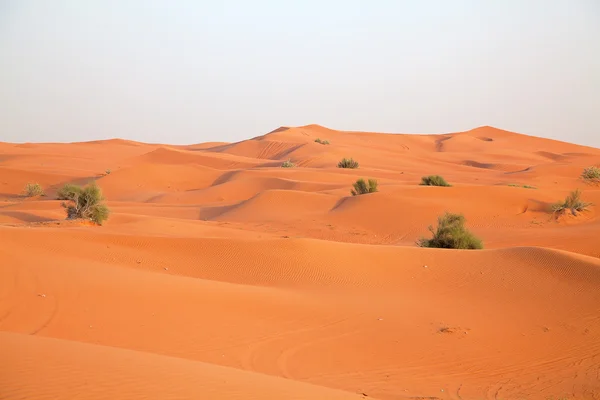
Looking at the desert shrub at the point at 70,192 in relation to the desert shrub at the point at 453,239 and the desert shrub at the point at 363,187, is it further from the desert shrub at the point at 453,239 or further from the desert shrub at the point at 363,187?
the desert shrub at the point at 453,239

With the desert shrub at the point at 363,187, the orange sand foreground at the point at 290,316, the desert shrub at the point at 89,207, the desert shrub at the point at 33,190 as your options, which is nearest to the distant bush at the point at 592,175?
the desert shrub at the point at 363,187

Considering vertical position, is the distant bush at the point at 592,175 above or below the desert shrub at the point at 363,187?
above

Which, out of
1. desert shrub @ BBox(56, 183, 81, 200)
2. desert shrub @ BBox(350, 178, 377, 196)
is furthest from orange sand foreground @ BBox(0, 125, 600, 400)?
desert shrub @ BBox(350, 178, 377, 196)

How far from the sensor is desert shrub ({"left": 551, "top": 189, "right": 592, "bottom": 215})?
24312 millimetres

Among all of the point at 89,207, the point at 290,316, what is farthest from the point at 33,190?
the point at 290,316

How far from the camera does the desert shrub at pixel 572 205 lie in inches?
957

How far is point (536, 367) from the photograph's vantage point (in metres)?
8.70

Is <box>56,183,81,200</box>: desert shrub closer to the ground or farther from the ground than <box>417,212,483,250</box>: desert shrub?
farther from the ground

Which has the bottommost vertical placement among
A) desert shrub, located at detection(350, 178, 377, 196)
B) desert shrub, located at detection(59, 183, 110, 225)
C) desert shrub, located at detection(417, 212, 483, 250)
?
desert shrub, located at detection(417, 212, 483, 250)

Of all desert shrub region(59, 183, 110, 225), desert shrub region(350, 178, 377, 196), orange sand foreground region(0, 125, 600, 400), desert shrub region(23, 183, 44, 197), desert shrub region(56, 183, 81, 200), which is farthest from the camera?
desert shrub region(23, 183, 44, 197)

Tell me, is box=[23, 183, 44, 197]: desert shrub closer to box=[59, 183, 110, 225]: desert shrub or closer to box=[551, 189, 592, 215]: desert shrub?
box=[59, 183, 110, 225]: desert shrub

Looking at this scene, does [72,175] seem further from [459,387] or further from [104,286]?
[459,387]

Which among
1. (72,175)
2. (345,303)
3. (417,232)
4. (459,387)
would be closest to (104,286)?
(345,303)

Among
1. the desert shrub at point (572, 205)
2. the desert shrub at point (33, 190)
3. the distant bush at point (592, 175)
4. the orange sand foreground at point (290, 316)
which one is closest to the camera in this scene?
the orange sand foreground at point (290, 316)
